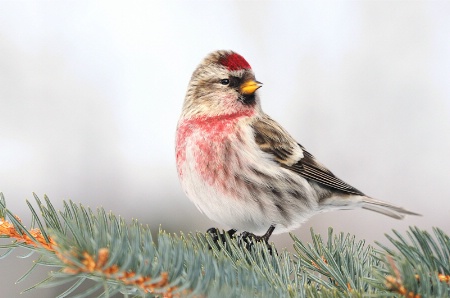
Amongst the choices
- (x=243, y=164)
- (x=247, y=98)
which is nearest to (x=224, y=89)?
(x=247, y=98)

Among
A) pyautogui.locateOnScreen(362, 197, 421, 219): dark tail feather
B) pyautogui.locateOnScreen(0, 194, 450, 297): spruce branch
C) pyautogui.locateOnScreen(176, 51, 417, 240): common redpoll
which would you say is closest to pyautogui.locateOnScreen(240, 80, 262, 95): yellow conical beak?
pyautogui.locateOnScreen(176, 51, 417, 240): common redpoll

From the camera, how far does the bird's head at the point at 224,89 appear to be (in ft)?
→ 6.60

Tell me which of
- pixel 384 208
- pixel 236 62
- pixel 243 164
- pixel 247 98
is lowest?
pixel 384 208

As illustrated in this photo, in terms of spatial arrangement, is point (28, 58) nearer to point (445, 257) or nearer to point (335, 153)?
point (335, 153)

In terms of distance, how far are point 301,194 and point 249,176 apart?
9.7 inches

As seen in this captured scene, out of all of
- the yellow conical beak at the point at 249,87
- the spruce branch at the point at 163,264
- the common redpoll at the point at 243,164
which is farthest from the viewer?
the yellow conical beak at the point at 249,87

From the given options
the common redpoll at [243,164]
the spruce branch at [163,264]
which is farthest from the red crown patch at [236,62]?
the spruce branch at [163,264]

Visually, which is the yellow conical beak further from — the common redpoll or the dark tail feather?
the dark tail feather

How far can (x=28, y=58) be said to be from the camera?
15.5 feet

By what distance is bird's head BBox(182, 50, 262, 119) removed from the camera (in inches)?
79.2

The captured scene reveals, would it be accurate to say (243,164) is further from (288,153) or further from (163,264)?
(163,264)

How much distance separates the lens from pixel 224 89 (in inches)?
81.1

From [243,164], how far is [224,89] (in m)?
0.32

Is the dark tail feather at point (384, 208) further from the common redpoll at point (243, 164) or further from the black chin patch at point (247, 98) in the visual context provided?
the black chin patch at point (247, 98)
